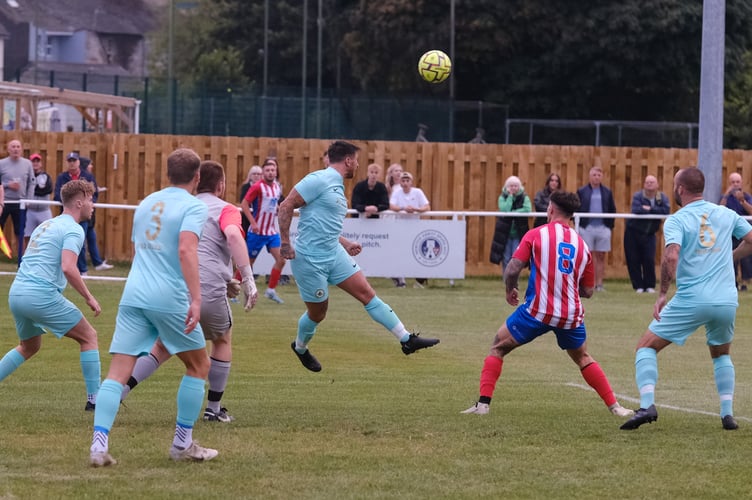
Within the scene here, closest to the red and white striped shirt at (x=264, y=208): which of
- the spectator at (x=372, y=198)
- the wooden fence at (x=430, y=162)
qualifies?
the spectator at (x=372, y=198)

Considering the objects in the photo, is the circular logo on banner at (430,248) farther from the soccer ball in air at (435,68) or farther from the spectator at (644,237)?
the spectator at (644,237)

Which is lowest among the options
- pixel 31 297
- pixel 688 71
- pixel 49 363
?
pixel 49 363

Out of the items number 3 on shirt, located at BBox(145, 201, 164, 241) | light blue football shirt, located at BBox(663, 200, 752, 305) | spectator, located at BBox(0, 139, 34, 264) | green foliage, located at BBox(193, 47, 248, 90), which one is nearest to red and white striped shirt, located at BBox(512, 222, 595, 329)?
light blue football shirt, located at BBox(663, 200, 752, 305)

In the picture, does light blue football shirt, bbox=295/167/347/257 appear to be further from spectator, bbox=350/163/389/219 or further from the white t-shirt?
the white t-shirt

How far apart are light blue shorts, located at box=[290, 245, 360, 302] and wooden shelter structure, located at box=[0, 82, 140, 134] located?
19.5 metres

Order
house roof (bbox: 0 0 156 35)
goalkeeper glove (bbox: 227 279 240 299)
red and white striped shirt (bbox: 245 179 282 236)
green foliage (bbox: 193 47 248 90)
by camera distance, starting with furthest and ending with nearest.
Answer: house roof (bbox: 0 0 156 35)
green foliage (bbox: 193 47 248 90)
red and white striped shirt (bbox: 245 179 282 236)
goalkeeper glove (bbox: 227 279 240 299)

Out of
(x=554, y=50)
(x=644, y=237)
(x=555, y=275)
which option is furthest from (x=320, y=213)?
(x=554, y=50)

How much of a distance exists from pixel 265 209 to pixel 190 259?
38.6 feet

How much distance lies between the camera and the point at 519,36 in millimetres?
47875

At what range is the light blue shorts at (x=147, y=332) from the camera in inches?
299

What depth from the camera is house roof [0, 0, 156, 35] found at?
84.7 meters

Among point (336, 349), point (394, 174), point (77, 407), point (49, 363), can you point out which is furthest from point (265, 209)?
point (77, 407)

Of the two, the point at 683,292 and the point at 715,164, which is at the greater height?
the point at 715,164

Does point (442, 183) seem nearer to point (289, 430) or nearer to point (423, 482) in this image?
point (289, 430)
